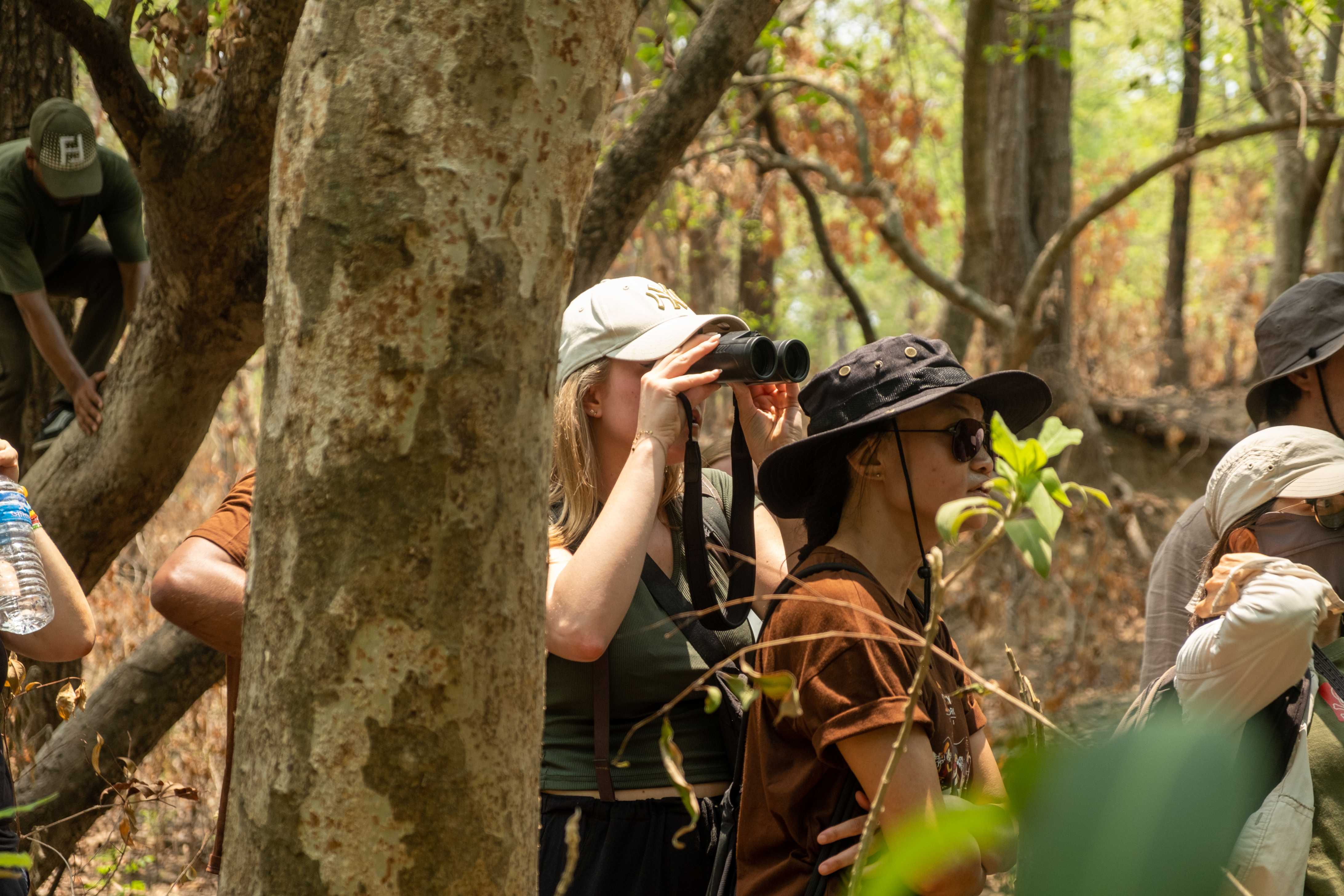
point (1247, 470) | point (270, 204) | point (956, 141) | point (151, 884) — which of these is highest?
point (956, 141)

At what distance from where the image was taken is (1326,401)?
2.79 metres

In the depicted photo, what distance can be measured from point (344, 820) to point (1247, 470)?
184 cm

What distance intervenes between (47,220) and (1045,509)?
424cm

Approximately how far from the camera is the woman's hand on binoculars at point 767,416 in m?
2.46

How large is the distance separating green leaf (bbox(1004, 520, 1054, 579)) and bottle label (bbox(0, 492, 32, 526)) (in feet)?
5.51

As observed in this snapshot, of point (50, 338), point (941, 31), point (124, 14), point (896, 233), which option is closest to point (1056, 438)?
point (124, 14)

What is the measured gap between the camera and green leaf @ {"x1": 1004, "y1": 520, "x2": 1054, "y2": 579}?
3.22 ft

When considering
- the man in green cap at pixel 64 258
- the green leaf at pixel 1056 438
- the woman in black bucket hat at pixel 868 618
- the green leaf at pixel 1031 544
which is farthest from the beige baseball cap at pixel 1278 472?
the man in green cap at pixel 64 258

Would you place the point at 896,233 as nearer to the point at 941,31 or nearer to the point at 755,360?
the point at 755,360

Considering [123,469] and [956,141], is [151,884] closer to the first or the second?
[123,469]

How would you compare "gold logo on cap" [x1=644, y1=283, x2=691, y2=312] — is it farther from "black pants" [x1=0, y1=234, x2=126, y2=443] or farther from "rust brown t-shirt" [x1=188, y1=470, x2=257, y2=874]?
"black pants" [x1=0, y1=234, x2=126, y2=443]

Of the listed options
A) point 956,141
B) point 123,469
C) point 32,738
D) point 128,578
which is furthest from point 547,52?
point 956,141

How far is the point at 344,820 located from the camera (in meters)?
1.14

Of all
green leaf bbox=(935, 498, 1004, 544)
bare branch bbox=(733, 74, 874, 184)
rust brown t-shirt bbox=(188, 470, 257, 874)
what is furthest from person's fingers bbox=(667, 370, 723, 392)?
bare branch bbox=(733, 74, 874, 184)
